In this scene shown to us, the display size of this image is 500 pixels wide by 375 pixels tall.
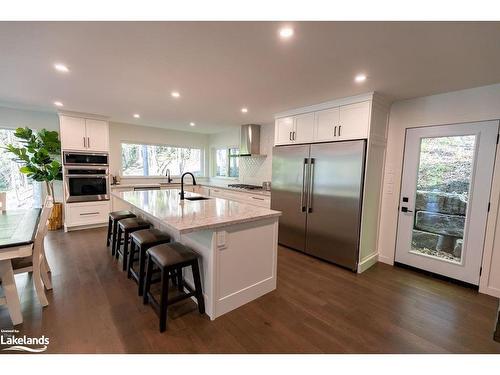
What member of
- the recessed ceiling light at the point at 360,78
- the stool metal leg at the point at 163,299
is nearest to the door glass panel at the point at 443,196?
the recessed ceiling light at the point at 360,78

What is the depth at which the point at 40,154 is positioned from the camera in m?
4.12

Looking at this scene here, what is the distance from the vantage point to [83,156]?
4422 millimetres

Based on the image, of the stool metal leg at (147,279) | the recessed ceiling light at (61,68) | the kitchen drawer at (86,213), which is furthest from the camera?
the kitchen drawer at (86,213)

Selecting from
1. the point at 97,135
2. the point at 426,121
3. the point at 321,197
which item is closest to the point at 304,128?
the point at 321,197

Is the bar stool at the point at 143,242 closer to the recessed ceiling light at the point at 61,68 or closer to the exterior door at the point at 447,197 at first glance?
the recessed ceiling light at the point at 61,68

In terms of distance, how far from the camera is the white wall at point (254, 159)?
201 inches

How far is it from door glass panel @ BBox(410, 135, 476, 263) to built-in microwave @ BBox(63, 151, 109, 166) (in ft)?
18.2

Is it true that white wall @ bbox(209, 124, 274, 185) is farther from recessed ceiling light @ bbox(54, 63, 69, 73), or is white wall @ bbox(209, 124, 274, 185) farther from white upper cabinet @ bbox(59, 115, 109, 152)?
recessed ceiling light @ bbox(54, 63, 69, 73)

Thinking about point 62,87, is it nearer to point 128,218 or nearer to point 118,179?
point 128,218

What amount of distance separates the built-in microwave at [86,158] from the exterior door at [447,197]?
5405 millimetres

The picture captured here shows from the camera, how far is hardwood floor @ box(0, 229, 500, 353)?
5.63 ft

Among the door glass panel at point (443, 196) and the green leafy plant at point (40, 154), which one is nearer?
the door glass panel at point (443, 196)

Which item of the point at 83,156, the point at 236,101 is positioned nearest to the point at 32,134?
the point at 83,156

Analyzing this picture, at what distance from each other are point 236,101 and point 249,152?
6.18ft
